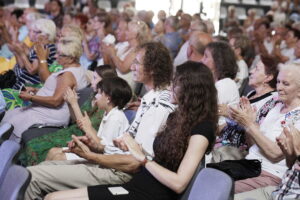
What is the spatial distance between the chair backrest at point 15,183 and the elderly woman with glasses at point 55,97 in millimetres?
1967

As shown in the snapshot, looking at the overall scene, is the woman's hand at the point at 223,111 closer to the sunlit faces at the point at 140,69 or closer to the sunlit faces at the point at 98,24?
the sunlit faces at the point at 140,69

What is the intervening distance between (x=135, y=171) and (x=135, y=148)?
0.39m

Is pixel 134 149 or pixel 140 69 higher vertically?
pixel 140 69

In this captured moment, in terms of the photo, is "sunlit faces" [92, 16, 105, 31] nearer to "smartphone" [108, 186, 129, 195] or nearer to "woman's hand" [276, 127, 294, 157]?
"smartphone" [108, 186, 129, 195]

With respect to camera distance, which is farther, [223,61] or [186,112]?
[223,61]

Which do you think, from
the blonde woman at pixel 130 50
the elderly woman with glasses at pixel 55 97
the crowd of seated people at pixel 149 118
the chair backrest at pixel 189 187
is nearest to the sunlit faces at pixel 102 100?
the crowd of seated people at pixel 149 118

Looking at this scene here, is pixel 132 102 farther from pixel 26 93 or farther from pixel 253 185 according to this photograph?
pixel 253 185

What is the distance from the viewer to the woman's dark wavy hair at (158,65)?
3256 millimetres

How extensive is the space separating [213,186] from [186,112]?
0.60 m

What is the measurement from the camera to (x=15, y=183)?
1964mm

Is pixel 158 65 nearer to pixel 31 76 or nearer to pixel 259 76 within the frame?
pixel 259 76

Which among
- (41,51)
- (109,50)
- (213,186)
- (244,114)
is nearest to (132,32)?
(109,50)

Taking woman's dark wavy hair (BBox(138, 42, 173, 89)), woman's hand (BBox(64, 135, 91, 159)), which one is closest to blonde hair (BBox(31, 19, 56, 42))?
woman's dark wavy hair (BBox(138, 42, 173, 89))

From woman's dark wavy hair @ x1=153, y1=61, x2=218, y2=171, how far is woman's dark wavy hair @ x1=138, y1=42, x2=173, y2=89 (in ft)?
2.01
